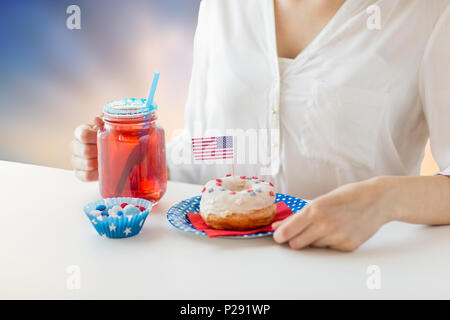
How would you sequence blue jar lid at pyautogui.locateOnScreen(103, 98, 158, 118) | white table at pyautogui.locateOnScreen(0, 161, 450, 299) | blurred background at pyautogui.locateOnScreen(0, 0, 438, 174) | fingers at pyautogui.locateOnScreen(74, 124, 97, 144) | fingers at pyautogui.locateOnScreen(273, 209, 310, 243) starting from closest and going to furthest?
white table at pyautogui.locateOnScreen(0, 161, 450, 299) → fingers at pyautogui.locateOnScreen(273, 209, 310, 243) → blue jar lid at pyautogui.locateOnScreen(103, 98, 158, 118) → fingers at pyautogui.locateOnScreen(74, 124, 97, 144) → blurred background at pyautogui.locateOnScreen(0, 0, 438, 174)

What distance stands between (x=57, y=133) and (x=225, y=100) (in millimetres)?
1320

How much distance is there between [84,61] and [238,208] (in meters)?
1.71

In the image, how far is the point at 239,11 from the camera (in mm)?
Answer: 1523

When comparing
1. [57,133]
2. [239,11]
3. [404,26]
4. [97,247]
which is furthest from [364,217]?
[57,133]

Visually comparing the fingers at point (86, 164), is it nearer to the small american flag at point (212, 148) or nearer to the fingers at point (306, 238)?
the small american flag at point (212, 148)

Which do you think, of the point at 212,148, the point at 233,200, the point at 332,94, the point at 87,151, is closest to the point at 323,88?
the point at 332,94

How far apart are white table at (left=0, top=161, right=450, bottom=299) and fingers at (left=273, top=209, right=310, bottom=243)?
3 centimetres

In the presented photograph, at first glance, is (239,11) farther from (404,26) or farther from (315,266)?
(315,266)

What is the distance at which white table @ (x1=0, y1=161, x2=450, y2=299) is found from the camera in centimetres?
78

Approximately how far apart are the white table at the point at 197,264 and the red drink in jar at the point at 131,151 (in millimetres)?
75

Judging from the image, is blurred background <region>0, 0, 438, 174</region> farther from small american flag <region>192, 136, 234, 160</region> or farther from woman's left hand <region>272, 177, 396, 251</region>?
woman's left hand <region>272, 177, 396, 251</region>

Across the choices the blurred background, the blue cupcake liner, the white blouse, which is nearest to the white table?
the blue cupcake liner

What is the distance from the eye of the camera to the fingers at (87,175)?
1276mm

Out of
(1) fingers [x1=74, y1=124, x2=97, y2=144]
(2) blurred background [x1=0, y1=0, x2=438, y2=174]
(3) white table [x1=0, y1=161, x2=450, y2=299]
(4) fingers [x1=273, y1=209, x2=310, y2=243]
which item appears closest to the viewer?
(3) white table [x1=0, y1=161, x2=450, y2=299]
